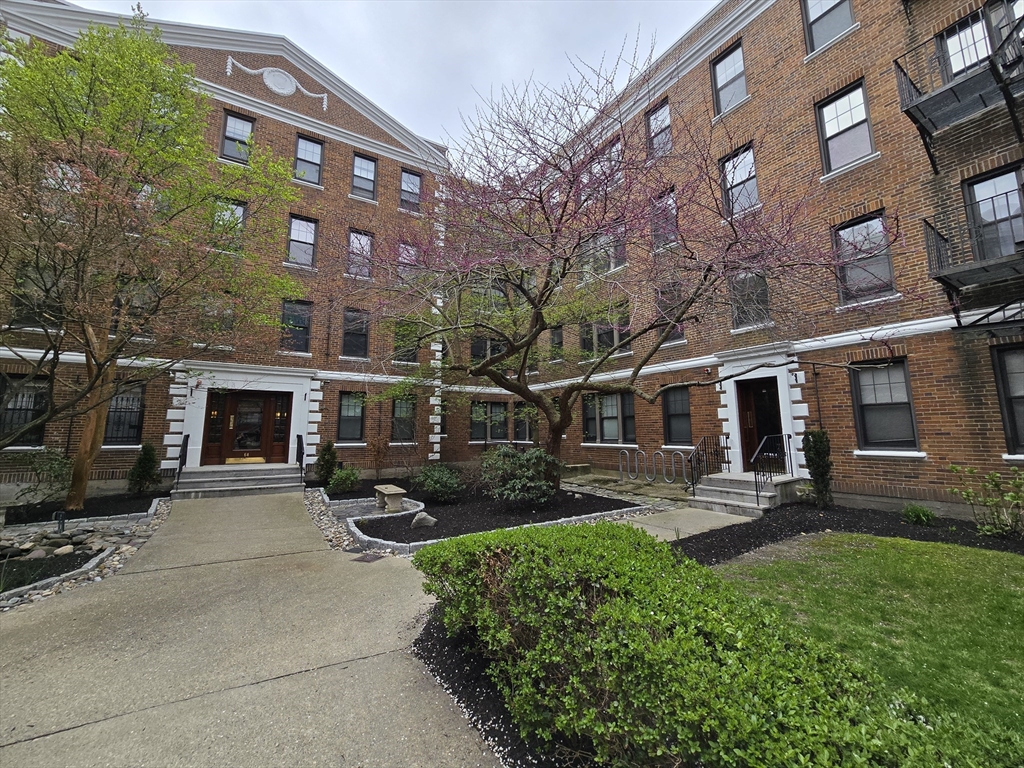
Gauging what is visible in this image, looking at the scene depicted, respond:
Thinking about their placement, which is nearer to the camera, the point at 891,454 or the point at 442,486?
the point at 891,454

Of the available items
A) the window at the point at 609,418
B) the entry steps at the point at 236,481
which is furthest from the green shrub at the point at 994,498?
the entry steps at the point at 236,481

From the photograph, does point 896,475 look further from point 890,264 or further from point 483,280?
point 483,280

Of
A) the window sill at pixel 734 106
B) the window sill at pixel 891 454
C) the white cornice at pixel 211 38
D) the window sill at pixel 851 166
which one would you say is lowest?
the window sill at pixel 891 454

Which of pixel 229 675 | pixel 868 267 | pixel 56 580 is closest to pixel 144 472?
pixel 56 580

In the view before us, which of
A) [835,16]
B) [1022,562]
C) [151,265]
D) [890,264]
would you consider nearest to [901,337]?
[890,264]

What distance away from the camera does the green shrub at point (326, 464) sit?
1299 centimetres

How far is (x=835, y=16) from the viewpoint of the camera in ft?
33.7

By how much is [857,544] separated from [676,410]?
7093 millimetres

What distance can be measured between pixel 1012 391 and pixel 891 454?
2.05 m

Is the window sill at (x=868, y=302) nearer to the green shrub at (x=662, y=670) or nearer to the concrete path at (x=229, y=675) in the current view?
the green shrub at (x=662, y=670)

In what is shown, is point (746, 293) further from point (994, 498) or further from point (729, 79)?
point (729, 79)

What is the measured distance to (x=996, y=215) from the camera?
7.57m

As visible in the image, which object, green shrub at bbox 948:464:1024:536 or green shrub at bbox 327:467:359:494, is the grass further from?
green shrub at bbox 327:467:359:494

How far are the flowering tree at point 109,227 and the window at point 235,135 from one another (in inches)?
133
